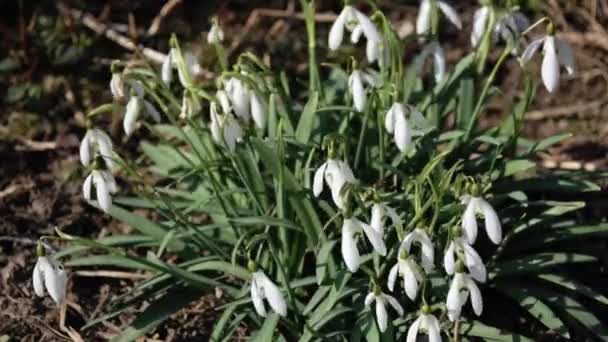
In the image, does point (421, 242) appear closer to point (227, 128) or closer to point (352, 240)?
point (352, 240)

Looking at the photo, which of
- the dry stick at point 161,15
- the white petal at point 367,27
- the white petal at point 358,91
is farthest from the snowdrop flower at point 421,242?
the dry stick at point 161,15

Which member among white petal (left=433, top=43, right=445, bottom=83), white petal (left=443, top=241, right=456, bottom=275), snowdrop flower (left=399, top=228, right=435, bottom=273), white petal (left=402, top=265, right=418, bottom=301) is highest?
white petal (left=433, top=43, right=445, bottom=83)

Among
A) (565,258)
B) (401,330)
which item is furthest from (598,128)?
(401,330)

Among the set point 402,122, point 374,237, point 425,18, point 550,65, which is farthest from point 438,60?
point 374,237

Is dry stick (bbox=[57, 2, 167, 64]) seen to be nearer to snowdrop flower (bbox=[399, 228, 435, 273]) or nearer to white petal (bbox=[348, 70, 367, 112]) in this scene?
white petal (bbox=[348, 70, 367, 112])

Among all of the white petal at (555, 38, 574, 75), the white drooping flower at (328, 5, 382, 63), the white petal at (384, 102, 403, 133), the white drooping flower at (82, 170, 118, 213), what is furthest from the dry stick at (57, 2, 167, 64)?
the white petal at (555, 38, 574, 75)

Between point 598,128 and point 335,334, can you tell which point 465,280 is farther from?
point 598,128
